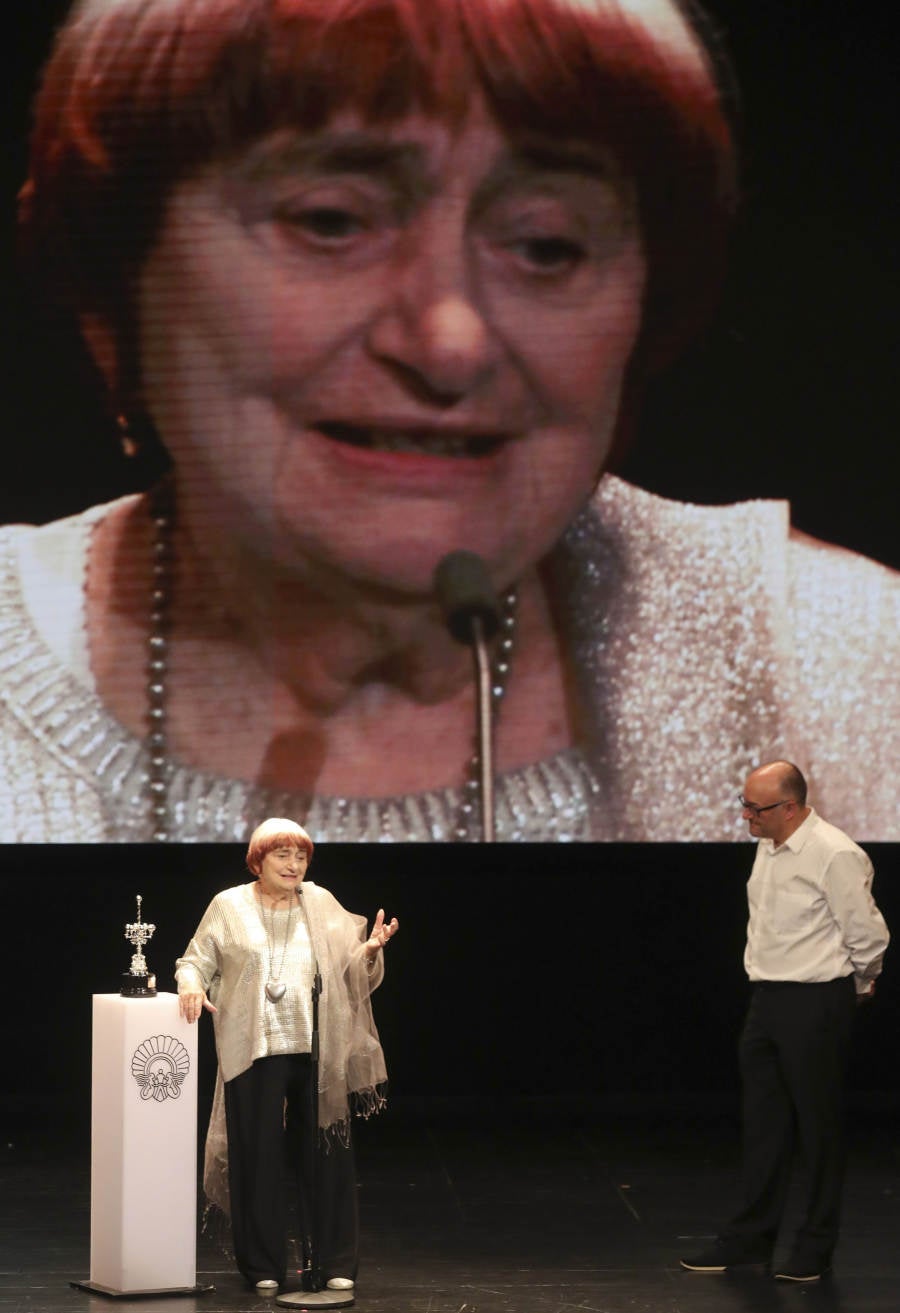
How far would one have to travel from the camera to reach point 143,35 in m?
6.54

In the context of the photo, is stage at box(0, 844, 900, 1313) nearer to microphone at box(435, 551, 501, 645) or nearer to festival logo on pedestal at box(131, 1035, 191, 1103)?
microphone at box(435, 551, 501, 645)

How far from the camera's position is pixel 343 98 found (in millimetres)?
6434

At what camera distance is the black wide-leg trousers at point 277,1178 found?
461cm

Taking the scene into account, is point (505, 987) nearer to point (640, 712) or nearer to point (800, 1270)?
point (640, 712)

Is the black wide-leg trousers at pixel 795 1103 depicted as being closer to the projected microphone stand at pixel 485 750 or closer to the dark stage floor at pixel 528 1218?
the dark stage floor at pixel 528 1218

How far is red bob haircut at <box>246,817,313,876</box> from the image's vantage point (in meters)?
4.61

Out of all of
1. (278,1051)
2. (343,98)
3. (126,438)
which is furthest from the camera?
(126,438)

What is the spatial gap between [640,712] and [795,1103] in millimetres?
1959

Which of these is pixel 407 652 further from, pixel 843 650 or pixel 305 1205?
pixel 305 1205

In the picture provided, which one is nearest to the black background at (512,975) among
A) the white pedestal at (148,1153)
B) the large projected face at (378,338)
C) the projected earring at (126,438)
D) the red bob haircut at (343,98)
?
the large projected face at (378,338)

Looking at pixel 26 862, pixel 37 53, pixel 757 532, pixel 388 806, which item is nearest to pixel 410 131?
pixel 37 53

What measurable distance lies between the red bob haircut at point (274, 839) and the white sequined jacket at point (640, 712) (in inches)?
74.6

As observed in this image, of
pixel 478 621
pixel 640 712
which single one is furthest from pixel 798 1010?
pixel 478 621

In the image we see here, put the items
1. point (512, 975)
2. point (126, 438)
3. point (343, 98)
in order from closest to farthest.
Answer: point (343, 98), point (126, 438), point (512, 975)
